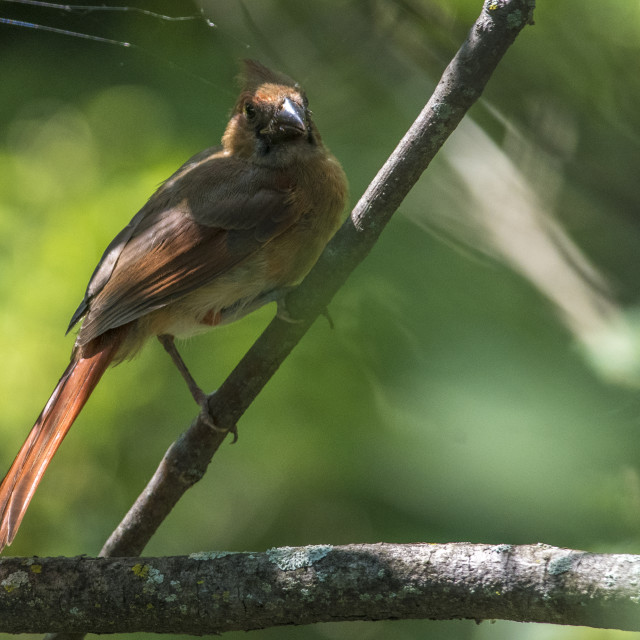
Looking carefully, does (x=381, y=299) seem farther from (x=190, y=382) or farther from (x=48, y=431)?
(x=48, y=431)

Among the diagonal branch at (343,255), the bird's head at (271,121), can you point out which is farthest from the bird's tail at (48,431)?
the bird's head at (271,121)

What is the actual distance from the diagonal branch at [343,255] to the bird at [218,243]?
29 centimetres

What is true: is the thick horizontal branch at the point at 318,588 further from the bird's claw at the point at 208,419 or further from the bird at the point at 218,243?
the bird at the point at 218,243

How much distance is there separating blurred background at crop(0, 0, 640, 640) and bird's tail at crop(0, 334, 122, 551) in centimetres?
30

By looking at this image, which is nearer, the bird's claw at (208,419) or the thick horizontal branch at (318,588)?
the thick horizontal branch at (318,588)

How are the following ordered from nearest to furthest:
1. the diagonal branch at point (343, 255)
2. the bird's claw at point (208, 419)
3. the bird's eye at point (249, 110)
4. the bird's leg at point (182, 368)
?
the diagonal branch at point (343, 255), the bird's claw at point (208, 419), the bird's leg at point (182, 368), the bird's eye at point (249, 110)

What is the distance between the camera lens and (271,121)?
350 cm

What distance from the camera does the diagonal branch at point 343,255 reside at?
7.45 feet

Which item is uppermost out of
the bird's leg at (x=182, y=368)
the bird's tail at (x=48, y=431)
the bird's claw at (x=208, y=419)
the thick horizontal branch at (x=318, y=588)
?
the thick horizontal branch at (x=318, y=588)

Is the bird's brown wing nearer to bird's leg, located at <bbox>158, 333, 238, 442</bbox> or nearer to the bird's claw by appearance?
bird's leg, located at <bbox>158, 333, 238, 442</bbox>

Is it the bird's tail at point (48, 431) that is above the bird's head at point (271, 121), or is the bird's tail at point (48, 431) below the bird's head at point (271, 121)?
below

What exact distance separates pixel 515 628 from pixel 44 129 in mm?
2927

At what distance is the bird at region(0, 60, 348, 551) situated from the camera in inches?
125

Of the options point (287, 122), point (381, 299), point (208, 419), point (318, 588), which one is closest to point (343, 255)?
point (381, 299)
